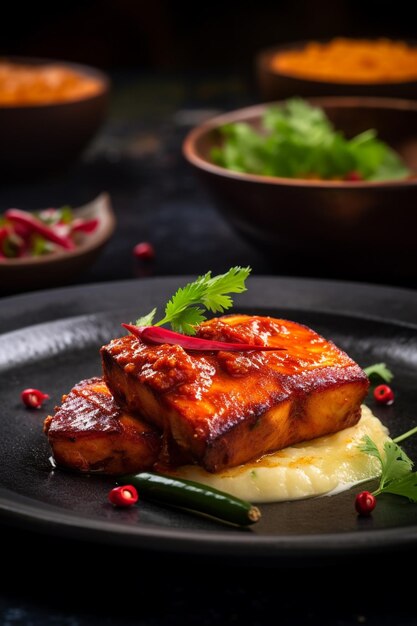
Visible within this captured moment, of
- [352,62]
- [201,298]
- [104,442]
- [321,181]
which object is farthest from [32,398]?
[352,62]

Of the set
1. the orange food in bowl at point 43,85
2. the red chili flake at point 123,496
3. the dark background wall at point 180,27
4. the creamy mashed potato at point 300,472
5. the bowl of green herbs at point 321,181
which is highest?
the red chili flake at point 123,496

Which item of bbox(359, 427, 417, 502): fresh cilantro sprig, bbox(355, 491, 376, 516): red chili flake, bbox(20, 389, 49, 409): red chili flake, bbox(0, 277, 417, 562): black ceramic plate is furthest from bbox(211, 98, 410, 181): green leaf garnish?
bbox(355, 491, 376, 516): red chili flake

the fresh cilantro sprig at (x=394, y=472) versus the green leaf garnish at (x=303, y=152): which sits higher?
the fresh cilantro sprig at (x=394, y=472)

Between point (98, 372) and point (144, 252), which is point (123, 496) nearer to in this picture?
point (98, 372)

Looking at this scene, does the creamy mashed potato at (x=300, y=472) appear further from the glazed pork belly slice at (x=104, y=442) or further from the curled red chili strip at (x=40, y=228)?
the curled red chili strip at (x=40, y=228)

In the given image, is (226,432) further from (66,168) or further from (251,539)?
(66,168)

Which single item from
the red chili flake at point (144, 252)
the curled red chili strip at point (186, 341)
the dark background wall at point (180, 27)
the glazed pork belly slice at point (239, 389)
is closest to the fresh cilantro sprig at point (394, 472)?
the glazed pork belly slice at point (239, 389)
